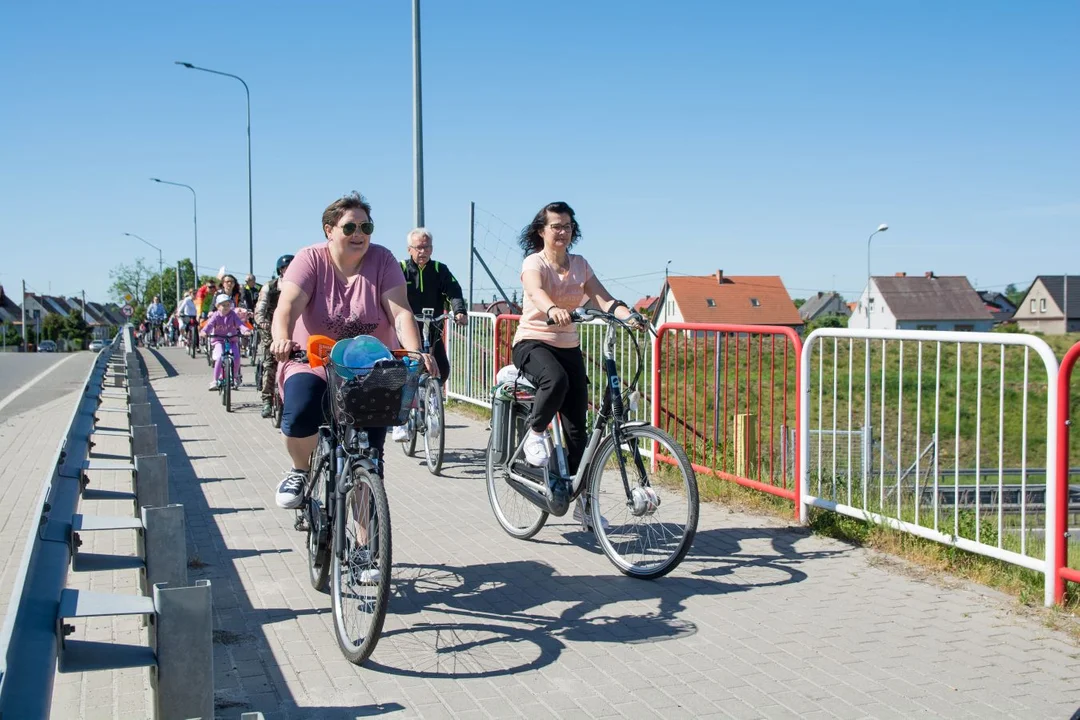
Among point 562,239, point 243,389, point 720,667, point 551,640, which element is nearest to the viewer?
point 720,667

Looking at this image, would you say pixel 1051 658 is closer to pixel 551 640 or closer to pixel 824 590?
pixel 824 590

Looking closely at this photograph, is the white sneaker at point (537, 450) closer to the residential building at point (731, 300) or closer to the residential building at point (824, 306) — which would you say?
the residential building at point (731, 300)

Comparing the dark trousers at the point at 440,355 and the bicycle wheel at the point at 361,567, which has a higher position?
the dark trousers at the point at 440,355

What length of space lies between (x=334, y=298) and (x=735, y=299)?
89.9 meters

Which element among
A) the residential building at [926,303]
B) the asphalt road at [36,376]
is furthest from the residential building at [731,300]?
the asphalt road at [36,376]

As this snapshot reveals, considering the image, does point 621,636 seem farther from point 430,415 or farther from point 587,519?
point 430,415

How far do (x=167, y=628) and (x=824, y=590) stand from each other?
141 inches

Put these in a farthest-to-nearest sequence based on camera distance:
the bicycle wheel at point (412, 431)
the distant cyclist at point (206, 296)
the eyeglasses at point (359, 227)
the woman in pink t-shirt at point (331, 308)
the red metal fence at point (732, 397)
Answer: the distant cyclist at point (206, 296), the bicycle wheel at point (412, 431), the red metal fence at point (732, 397), the eyeglasses at point (359, 227), the woman in pink t-shirt at point (331, 308)

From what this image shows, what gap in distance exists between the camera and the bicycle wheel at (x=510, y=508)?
638 cm

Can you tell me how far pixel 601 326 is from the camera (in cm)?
1017

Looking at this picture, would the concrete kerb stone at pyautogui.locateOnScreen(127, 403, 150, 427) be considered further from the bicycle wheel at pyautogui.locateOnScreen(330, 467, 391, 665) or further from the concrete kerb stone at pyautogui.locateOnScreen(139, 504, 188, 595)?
the concrete kerb stone at pyautogui.locateOnScreen(139, 504, 188, 595)

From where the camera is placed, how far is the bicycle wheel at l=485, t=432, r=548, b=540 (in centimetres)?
638

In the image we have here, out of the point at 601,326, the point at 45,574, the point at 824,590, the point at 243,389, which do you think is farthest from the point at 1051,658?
the point at 243,389

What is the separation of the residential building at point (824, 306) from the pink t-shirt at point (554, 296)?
475 feet
